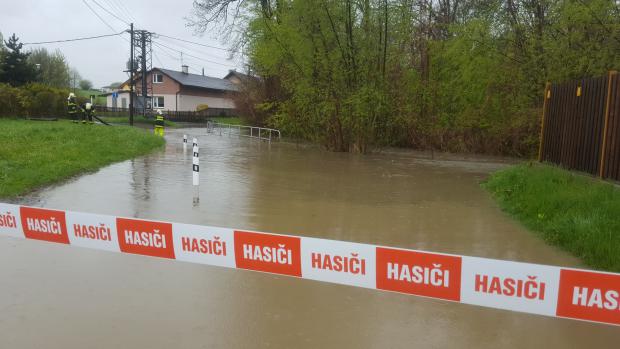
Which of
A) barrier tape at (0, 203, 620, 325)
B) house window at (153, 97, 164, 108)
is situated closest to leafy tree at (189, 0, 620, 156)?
barrier tape at (0, 203, 620, 325)

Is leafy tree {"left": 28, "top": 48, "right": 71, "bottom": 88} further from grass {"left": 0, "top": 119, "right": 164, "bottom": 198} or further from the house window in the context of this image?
grass {"left": 0, "top": 119, "right": 164, "bottom": 198}

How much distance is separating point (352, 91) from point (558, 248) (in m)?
13.9

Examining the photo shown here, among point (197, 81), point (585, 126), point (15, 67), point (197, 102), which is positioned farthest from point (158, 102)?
point (585, 126)

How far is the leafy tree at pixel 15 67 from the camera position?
44.0 m

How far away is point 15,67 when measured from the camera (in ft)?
145

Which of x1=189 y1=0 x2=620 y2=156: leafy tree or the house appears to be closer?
x1=189 y1=0 x2=620 y2=156: leafy tree

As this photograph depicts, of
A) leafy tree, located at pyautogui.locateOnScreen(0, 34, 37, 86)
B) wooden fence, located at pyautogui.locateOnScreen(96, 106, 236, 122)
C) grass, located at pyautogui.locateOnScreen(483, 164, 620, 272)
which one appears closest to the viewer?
grass, located at pyautogui.locateOnScreen(483, 164, 620, 272)

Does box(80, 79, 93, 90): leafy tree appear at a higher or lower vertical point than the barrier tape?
higher

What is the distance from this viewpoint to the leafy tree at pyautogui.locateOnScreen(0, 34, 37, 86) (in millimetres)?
44031

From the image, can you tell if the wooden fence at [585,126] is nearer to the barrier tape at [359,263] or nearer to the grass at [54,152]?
the barrier tape at [359,263]

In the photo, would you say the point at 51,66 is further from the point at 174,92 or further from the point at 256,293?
the point at 256,293

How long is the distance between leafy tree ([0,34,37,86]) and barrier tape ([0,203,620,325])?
46.6m

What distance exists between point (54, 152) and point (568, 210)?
11950 mm

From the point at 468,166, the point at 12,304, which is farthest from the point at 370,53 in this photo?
the point at 12,304
